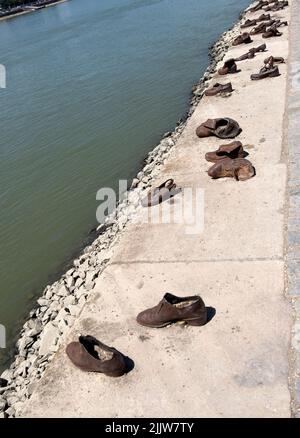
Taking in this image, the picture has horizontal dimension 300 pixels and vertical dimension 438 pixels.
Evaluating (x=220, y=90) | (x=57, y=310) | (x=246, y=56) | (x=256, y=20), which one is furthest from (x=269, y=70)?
(x=256, y=20)

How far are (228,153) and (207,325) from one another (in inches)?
151

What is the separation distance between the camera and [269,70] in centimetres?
1197

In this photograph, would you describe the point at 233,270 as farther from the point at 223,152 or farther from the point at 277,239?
the point at 223,152

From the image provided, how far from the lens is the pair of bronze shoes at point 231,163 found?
7582 millimetres

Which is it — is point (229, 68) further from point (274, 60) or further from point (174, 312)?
point (174, 312)

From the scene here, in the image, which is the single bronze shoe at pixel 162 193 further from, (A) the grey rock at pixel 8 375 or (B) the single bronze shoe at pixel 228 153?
(A) the grey rock at pixel 8 375

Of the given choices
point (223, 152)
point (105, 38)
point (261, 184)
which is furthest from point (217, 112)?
point (105, 38)

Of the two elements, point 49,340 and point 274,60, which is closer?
point 49,340

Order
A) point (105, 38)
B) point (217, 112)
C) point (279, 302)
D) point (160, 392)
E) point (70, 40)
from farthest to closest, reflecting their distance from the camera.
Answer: point (70, 40) < point (105, 38) < point (217, 112) < point (279, 302) < point (160, 392)

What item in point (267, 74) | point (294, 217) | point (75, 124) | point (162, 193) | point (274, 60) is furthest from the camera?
point (75, 124)

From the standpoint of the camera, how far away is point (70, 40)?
3300cm

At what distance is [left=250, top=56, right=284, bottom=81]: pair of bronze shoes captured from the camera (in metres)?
11.9

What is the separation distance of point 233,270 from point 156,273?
96cm

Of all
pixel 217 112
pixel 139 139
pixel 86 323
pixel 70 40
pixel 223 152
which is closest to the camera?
pixel 86 323
